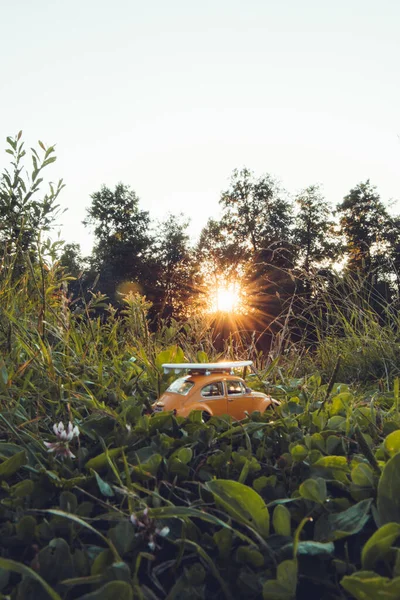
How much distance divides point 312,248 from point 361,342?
31.6m

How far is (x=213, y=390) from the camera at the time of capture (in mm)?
1978

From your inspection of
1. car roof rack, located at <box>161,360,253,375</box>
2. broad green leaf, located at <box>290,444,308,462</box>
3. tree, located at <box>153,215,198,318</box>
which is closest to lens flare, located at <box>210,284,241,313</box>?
car roof rack, located at <box>161,360,253,375</box>

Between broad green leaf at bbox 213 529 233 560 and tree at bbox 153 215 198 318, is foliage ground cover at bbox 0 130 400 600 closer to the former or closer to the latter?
broad green leaf at bbox 213 529 233 560

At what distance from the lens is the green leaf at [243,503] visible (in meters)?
1.00

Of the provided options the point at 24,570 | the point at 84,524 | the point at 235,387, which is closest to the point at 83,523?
the point at 84,524

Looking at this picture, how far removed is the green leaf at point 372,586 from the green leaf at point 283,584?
9cm

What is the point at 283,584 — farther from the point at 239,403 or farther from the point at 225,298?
the point at 225,298

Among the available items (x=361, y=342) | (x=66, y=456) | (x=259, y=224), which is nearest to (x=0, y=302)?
(x=66, y=456)

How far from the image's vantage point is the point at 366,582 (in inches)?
30.2

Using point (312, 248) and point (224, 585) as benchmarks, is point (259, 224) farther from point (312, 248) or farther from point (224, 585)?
point (224, 585)

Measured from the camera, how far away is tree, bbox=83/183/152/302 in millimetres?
35969

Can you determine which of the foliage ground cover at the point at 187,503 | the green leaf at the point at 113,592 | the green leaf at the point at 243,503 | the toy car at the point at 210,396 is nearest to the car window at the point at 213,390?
the toy car at the point at 210,396

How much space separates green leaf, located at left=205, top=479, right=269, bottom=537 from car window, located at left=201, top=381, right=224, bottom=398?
89cm

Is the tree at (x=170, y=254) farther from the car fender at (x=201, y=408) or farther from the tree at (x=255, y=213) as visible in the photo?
the car fender at (x=201, y=408)
